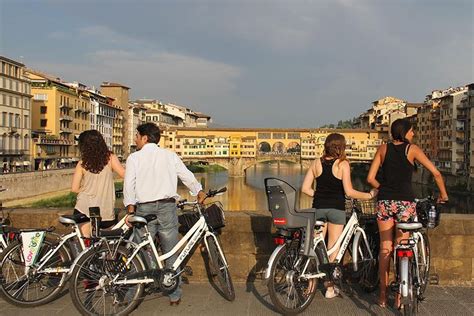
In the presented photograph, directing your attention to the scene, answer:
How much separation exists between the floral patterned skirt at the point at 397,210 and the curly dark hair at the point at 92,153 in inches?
103

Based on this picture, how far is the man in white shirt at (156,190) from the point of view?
4.34 meters

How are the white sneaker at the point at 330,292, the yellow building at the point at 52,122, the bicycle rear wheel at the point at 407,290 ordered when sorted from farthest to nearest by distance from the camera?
1. the yellow building at the point at 52,122
2. the white sneaker at the point at 330,292
3. the bicycle rear wheel at the point at 407,290

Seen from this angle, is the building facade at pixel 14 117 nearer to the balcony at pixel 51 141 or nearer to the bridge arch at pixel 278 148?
the balcony at pixel 51 141

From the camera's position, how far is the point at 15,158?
53.4 m

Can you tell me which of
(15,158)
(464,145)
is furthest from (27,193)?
(464,145)

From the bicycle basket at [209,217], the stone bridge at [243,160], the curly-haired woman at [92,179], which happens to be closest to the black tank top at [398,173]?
the bicycle basket at [209,217]

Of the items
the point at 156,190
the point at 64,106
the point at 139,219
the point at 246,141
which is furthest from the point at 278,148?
the point at 139,219

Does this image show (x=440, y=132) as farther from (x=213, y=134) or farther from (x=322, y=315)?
(x=322, y=315)

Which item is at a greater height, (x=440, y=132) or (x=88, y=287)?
(x=440, y=132)

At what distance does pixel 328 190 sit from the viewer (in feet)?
14.8

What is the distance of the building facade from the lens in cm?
5059

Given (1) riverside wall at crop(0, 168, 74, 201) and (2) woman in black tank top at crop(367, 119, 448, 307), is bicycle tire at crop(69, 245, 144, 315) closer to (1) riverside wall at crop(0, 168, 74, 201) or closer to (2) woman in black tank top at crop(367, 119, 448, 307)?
(2) woman in black tank top at crop(367, 119, 448, 307)

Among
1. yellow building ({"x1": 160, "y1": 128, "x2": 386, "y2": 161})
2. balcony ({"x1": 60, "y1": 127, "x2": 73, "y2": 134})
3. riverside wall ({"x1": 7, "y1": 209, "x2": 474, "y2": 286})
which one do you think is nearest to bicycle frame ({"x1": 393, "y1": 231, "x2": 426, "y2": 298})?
riverside wall ({"x1": 7, "y1": 209, "x2": 474, "y2": 286})

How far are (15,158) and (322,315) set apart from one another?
5528 centimetres
